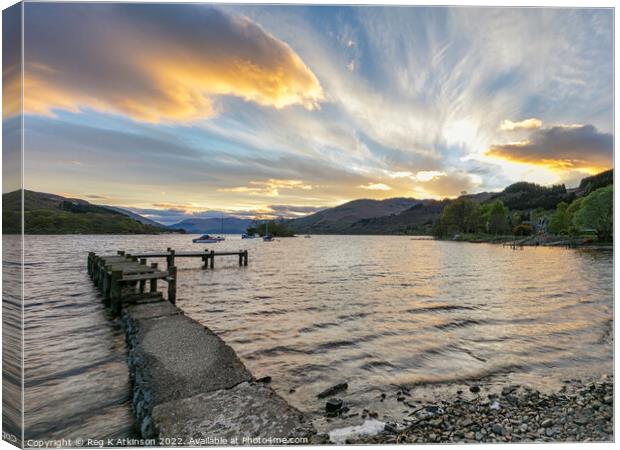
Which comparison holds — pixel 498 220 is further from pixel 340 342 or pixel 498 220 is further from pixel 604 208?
pixel 340 342

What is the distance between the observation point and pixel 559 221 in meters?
48.9

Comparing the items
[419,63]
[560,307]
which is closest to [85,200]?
[419,63]

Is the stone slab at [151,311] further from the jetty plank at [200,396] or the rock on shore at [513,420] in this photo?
the rock on shore at [513,420]

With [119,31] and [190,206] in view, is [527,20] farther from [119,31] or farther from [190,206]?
[190,206]

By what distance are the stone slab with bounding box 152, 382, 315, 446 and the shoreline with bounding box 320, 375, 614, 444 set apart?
47 centimetres

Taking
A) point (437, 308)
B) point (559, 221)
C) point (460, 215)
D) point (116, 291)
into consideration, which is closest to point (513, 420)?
point (437, 308)

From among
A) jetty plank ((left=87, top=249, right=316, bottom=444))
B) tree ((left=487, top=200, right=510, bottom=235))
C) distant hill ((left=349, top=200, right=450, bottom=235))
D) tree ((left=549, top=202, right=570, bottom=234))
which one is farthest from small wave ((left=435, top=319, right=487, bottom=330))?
distant hill ((left=349, top=200, right=450, bottom=235))

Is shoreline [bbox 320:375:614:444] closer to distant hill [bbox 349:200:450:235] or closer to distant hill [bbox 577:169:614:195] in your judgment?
distant hill [bbox 577:169:614:195]

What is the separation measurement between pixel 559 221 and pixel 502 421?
59.1 metres

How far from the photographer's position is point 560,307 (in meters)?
10.9

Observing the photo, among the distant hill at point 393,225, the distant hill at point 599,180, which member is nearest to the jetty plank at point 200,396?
the distant hill at point 599,180

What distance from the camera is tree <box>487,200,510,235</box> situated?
2537 inches

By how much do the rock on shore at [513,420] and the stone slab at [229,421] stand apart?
95 centimetres

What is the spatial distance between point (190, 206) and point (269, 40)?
4921 millimetres
